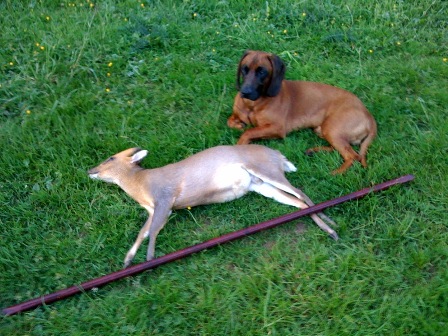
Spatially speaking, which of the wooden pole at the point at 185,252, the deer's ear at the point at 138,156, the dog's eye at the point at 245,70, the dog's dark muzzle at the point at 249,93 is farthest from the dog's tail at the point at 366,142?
the deer's ear at the point at 138,156

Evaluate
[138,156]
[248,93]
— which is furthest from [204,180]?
[248,93]

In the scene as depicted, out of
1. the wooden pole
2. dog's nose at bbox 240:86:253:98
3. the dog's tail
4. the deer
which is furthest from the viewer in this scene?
dog's nose at bbox 240:86:253:98

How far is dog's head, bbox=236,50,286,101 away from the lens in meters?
4.68

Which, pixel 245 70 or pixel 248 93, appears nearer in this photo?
pixel 248 93

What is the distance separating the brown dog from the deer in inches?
22.7

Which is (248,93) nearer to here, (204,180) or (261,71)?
(261,71)

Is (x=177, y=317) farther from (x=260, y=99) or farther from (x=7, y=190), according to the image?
(x=260, y=99)

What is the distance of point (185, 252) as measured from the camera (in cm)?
358

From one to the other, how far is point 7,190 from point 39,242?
659 millimetres

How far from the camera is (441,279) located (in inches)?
137

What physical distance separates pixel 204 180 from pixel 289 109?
1.24 m

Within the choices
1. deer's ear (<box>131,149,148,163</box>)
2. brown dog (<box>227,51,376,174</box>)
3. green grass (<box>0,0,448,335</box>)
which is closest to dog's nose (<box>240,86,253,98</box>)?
brown dog (<box>227,51,376,174</box>)

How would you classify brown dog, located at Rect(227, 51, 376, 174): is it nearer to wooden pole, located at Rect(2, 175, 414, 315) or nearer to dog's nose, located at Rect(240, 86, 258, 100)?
dog's nose, located at Rect(240, 86, 258, 100)

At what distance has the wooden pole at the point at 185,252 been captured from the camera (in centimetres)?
333
